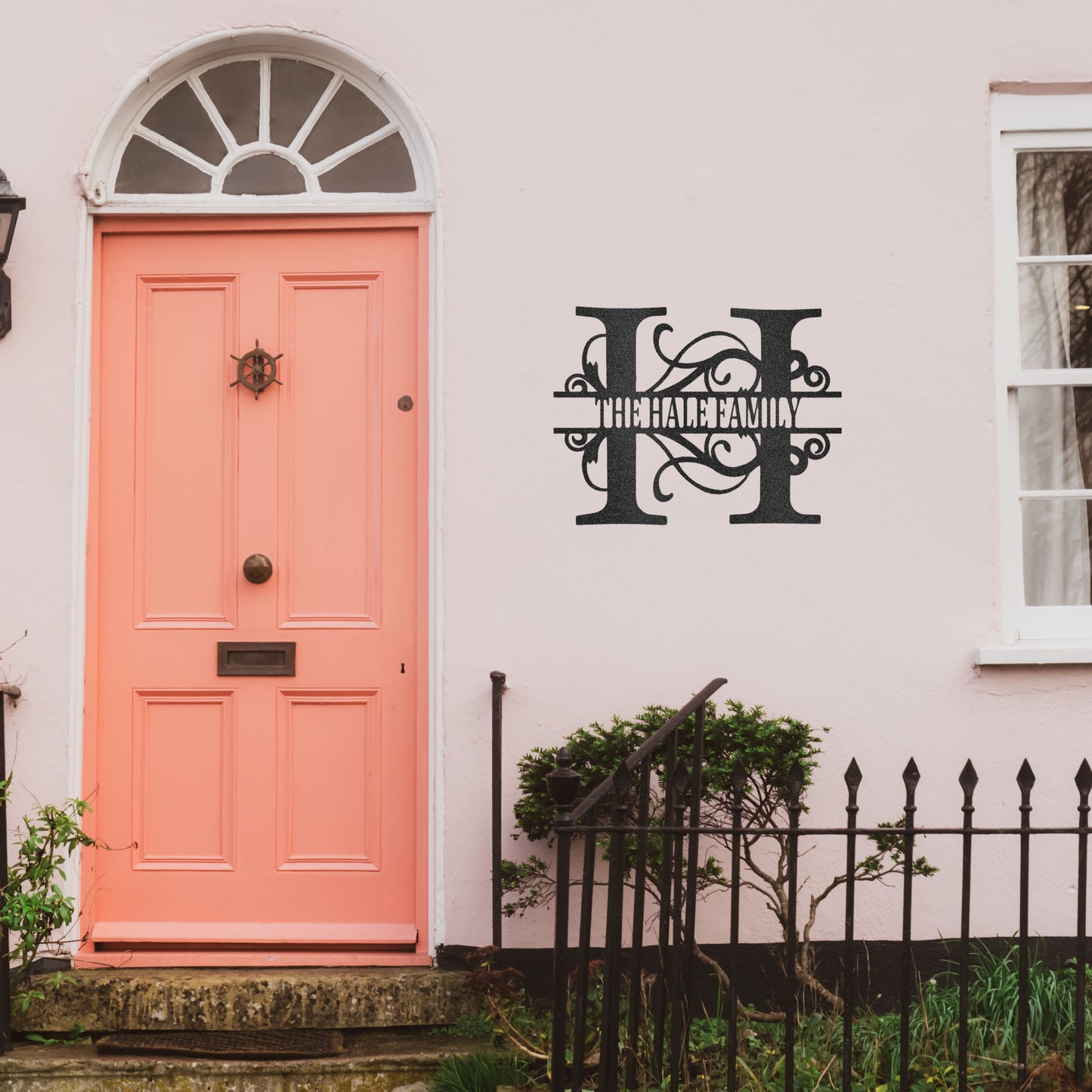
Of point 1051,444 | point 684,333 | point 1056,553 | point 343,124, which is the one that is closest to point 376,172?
point 343,124

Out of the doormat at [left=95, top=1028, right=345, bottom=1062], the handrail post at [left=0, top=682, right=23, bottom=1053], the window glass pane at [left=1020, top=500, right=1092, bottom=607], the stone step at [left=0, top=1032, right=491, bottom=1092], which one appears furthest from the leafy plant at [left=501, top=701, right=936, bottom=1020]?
the handrail post at [left=0, top=682, right=23, bottom=1053]

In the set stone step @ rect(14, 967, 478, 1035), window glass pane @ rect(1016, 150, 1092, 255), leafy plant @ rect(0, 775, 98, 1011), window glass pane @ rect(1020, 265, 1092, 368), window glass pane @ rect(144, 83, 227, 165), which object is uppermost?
window glass pane @ rect(144, 83, 227, 165)

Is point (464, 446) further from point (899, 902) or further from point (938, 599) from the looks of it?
point (899, 902)

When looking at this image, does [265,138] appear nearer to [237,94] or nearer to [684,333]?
[237,94]

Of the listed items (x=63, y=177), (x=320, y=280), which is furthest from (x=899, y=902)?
(x=63, y=177)

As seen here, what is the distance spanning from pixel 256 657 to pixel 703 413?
6.29 feet

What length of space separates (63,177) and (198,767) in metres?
2.26

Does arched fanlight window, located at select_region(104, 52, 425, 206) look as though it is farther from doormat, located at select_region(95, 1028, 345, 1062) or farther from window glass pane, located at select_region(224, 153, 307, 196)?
doormat, located at select_region(95, 1028, 345, 1062)

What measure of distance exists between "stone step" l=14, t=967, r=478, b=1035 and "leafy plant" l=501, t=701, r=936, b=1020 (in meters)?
0.43

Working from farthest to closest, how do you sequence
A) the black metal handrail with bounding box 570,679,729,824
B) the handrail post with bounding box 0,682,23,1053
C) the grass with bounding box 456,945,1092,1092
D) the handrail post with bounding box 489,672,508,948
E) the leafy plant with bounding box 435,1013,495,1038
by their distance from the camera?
the handrail post with bounding box 489,672,508,948, the leafy plant with bounding box 435,1013,495,1038, the handrail post with bounding box 0,682,23,1053, the grass with bounding box 456,945,1092,1092, the black metal handrail with bounding box 570,679,729,824

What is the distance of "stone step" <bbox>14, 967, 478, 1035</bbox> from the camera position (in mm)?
3807

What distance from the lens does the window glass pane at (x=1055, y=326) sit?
4.38 meters

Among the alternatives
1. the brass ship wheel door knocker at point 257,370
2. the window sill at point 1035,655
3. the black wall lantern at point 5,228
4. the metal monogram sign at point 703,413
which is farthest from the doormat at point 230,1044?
the window sill at point 1035,655

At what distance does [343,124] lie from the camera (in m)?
4.35
